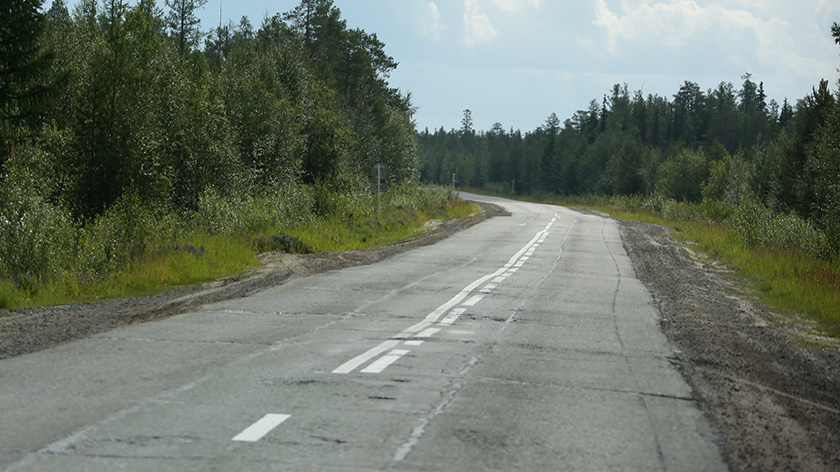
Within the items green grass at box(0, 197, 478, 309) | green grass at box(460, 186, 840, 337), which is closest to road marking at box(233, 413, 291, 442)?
green grass at box(0, 197, 478, 309)

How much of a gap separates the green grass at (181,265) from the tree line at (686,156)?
48.0 feet

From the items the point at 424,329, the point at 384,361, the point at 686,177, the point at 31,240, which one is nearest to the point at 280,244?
→ the point at 31,240

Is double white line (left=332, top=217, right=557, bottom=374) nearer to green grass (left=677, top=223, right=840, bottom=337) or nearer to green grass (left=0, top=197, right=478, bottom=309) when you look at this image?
green grass (left=0, top=197, right=478, bottom=309)

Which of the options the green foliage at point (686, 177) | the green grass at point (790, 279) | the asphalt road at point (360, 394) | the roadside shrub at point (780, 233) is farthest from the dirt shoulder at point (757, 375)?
the green foliage at point (686, 177)

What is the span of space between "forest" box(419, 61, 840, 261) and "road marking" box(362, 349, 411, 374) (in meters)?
15.3

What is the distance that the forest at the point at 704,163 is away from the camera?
2412cm

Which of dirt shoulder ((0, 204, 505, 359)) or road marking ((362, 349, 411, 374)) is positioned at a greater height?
road marking ((362, 349, 411, 374))

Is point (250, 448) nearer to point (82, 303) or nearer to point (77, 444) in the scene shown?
point (77, 444)

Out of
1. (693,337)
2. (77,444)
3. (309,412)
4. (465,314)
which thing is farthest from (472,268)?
(77,444)

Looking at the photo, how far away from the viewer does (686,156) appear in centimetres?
8569

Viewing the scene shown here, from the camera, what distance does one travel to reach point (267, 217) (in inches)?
910

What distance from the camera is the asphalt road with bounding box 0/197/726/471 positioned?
451 cm

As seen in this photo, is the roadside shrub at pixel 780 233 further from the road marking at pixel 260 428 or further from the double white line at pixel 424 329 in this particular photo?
the road marking at pixel 260 428

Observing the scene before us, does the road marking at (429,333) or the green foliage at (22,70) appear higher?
the green foliage at (22,70)
